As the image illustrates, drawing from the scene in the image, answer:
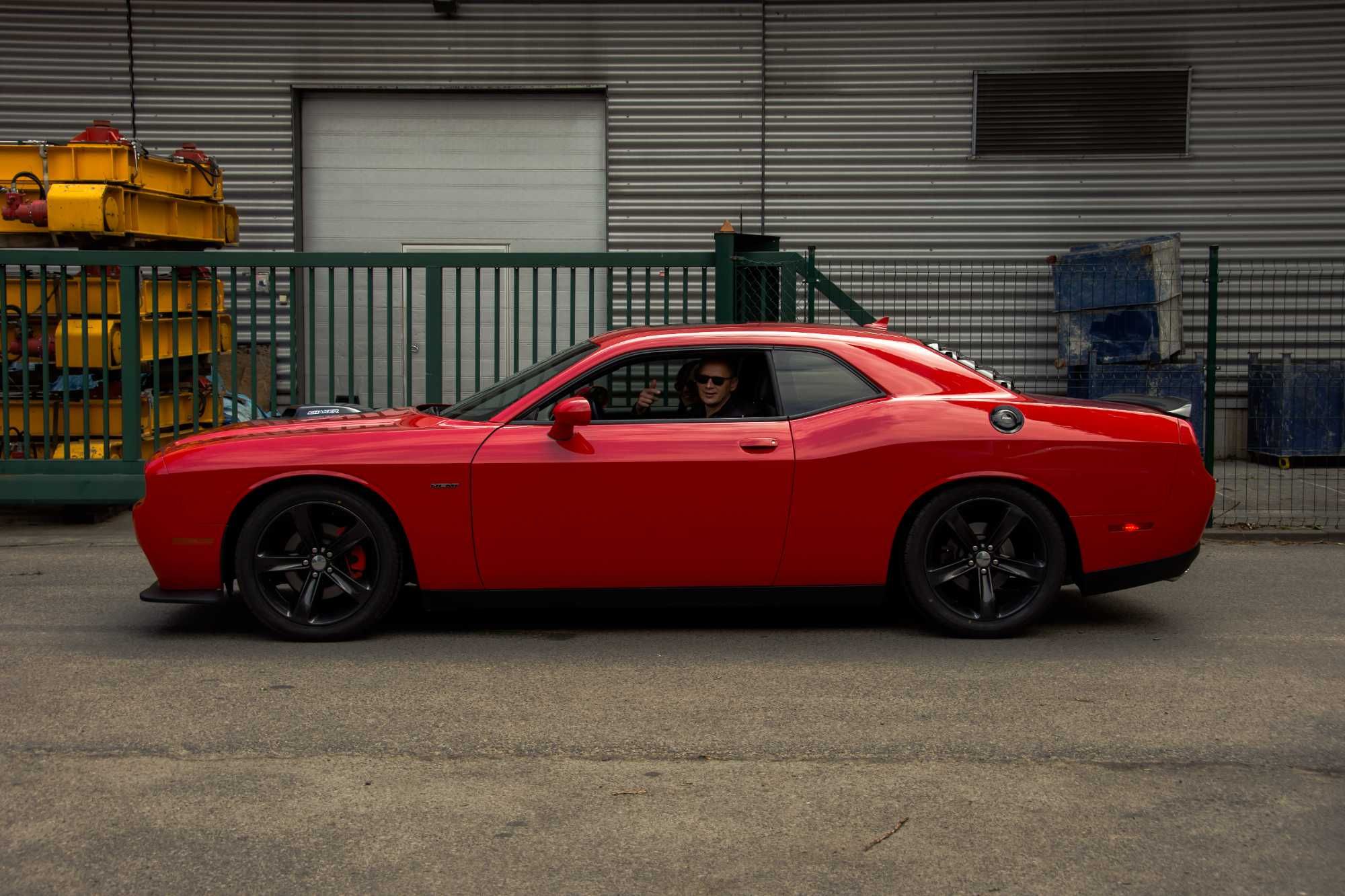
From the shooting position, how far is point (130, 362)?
995cm

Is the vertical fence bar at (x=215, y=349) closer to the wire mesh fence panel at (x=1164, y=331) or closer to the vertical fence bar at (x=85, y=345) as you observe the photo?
the vertical fence bar at (x=85, y=345)

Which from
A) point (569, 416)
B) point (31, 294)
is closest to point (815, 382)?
point (569, 416)

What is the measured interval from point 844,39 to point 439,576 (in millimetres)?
10113

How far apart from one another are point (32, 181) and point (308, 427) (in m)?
5.43

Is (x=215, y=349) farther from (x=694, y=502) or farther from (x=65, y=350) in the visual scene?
(x=694, y=502)

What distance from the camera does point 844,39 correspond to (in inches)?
578

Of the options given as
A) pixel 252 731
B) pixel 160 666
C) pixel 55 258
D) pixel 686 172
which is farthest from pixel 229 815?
pixel 686 172

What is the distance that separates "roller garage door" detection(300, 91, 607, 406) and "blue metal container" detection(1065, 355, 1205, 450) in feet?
16.7

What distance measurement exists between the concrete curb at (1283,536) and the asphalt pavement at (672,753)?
271 cm

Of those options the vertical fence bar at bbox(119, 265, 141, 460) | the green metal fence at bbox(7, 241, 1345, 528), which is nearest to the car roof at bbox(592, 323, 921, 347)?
the green metal fence at bbox(7, 241, 1345, 528)

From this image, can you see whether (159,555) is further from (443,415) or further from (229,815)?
(229,815)

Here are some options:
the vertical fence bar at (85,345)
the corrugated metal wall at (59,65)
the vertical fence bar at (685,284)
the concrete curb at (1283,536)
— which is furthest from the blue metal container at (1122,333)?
the corrugated metal wall at (59,65)

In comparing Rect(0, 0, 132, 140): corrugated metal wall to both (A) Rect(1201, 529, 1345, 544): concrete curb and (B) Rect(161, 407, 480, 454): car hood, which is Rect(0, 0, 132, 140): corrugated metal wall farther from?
(A) Rect(1201, 529, 1345, 544): concrete curb

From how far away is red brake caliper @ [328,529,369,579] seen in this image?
6.25 m
